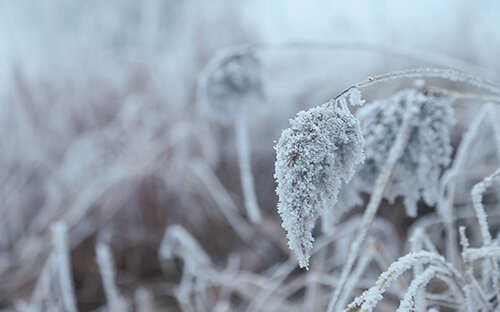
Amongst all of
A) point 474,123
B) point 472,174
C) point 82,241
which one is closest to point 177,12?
point 82,241

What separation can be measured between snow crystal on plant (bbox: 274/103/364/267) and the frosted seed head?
37cm

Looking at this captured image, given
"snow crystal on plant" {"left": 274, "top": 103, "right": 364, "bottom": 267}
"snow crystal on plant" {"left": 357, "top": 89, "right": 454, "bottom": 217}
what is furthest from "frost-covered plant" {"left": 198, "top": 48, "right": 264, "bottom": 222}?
"snow crystal on plant" {"left": 274, "top": 103, "right": 364, "bottom": 267}

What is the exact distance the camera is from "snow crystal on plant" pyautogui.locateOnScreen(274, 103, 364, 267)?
13.4 inches

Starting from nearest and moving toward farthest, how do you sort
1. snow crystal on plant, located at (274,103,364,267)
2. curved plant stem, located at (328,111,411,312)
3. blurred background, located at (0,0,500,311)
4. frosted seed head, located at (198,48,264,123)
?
snow crystal on plant, located at (274,103,364,267), curved plant stem, located at (328,111,411,312), frosted seed head, located at (198,48,264,123), blurred background, located at (0,0,500,311)

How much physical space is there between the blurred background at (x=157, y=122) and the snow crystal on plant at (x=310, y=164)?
1.13 ft

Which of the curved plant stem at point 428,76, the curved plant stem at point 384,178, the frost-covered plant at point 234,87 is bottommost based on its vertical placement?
the curved plant stem at point 384,178

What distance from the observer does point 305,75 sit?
184 centimetres

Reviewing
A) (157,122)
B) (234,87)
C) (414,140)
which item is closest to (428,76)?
(414,140)

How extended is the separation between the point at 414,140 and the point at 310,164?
250mm

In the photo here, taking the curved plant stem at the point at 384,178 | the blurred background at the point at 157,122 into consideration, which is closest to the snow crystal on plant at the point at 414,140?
the curved plant stem at the point at 384,178

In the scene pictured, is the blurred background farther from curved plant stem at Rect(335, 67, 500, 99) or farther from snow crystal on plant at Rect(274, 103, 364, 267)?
snow crystal on plant at Rect(274, 103, 364, 267)

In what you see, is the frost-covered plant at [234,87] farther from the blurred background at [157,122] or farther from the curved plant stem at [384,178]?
the curved plant stem at [384,178]

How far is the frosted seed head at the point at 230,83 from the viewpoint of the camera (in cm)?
76

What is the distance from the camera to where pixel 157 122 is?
1.61 m
